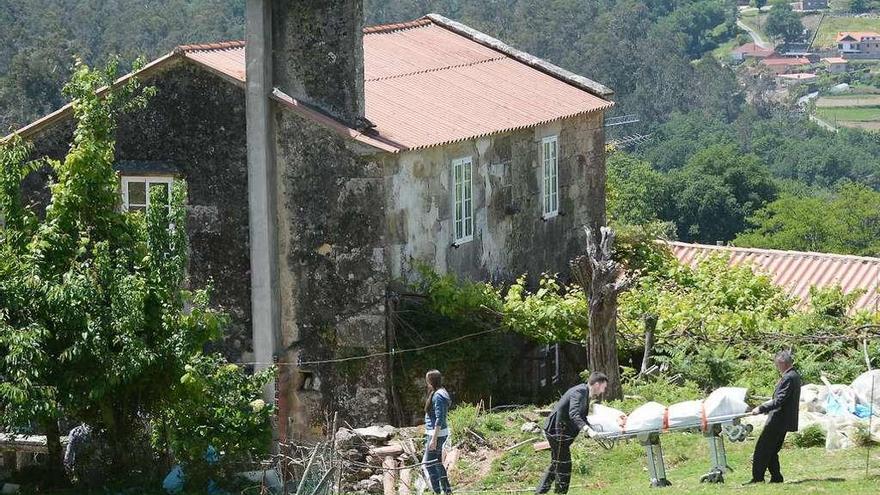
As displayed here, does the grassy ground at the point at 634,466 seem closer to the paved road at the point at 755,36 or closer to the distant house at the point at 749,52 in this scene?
the distant house at the point at 749,52

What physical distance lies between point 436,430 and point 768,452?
127 inches

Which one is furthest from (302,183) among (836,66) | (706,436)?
(836,66)

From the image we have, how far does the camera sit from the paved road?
11975cm

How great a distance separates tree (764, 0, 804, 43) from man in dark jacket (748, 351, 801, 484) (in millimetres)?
108945

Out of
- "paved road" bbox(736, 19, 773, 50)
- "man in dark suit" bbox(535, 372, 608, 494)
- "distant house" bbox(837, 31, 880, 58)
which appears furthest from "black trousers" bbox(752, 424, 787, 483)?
"paved road" bbox(736, 19, 773, 50)

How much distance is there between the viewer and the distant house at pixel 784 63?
111 meters

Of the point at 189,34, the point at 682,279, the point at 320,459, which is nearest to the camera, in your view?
the point at 320,459

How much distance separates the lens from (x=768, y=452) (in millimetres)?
15586

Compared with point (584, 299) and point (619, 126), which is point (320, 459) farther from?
point (619, 126)

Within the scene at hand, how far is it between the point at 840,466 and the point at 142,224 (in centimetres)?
780

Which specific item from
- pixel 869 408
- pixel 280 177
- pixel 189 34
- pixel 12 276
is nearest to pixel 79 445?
pixel 12 276

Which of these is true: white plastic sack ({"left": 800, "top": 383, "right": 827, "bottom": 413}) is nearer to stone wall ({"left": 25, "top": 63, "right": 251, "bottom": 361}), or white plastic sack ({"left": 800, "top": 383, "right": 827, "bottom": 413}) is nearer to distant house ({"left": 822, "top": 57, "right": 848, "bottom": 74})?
stone wall ({"left": 25, "top": 63, "right": 251, "bottom": 361})

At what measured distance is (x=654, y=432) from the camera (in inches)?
597

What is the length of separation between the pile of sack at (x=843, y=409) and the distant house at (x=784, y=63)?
299 feet
